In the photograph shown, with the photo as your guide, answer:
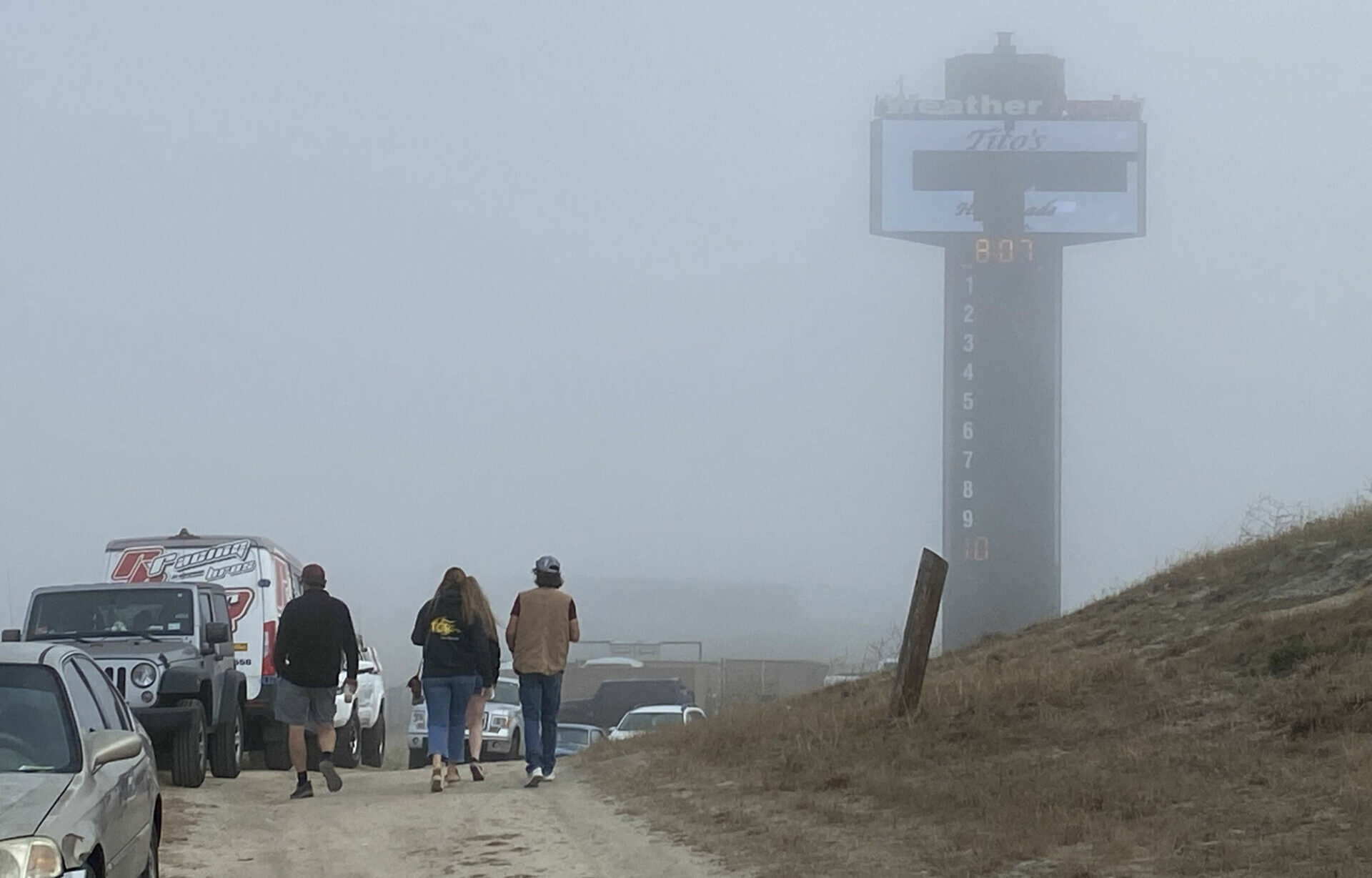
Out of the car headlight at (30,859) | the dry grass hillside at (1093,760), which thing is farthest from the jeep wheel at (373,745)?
the car headlight at (30,859)

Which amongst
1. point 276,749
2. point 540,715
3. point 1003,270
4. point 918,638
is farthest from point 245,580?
point 1003,270

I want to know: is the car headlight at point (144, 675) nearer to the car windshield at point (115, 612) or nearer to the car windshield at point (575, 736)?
the car windshield at point (115, 612)

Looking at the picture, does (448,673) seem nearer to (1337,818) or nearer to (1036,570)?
(1337,818)

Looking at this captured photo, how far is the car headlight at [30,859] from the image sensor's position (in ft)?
20.4

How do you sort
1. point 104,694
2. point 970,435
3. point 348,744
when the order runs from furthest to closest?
1. point 970,435
2. point 348,744
3. point 104,694

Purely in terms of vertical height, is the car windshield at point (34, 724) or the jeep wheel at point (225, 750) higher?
the car windshield at point (34, 724)

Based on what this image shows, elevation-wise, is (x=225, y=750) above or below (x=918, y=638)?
below

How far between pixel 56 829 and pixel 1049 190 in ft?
353

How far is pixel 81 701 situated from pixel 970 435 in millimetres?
102359

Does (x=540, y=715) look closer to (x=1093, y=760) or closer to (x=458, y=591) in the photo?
(x=458, y=591)

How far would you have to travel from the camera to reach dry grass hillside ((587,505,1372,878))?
937cm

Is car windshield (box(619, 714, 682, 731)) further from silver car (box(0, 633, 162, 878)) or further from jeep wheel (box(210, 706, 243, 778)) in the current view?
silver car (box(0, 633, 162, 878))

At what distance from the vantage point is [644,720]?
28.5 m

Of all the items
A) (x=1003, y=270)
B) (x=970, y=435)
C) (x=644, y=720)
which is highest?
(x=1003, y=270)
